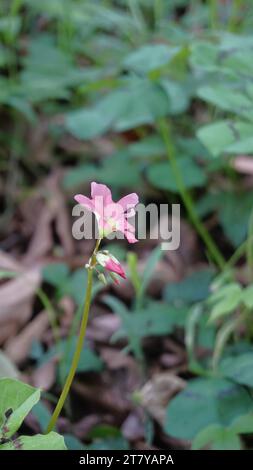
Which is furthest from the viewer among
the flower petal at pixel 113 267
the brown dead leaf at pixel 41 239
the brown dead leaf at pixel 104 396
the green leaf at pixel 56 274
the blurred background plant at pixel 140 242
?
the brown dead leaf at pixel 41 239

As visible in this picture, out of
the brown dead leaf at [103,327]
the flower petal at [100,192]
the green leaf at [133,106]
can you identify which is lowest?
the brown dead leaf at [103,327]

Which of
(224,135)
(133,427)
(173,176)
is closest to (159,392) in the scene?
(133,427)

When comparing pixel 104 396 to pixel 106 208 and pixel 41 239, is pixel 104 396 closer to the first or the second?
pixel 41 239

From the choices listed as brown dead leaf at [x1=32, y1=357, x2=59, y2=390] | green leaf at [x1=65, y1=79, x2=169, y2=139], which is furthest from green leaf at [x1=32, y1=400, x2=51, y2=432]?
green leaf at [x1=65, y1=79, x2=169, y2=139]

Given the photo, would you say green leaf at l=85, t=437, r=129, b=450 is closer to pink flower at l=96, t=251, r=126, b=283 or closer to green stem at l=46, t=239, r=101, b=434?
green stem at l=46, t=239, r=101, b=434

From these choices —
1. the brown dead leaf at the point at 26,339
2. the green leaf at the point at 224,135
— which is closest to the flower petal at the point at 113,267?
the green leaf at the point at 224,135

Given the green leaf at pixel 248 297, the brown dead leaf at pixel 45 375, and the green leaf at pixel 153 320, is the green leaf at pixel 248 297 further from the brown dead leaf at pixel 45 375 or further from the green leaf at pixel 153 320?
the brown dead leaf at pixel 45 375

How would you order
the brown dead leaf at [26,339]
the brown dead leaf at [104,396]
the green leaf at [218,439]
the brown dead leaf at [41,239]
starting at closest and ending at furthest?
Result: the green leaf at [218,439]
the brown dead leaf at [104,396]
the brown dead leaf at [26,339]
the brown dead leaf at [41,239]
